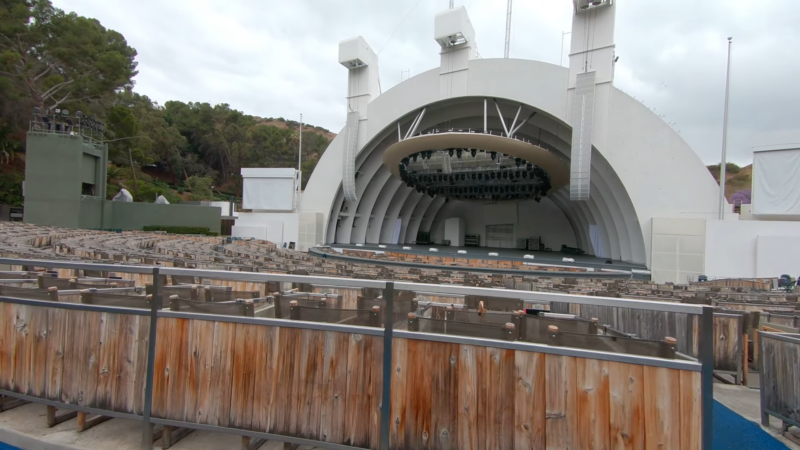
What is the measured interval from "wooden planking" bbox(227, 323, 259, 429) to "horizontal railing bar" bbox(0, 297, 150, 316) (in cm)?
85

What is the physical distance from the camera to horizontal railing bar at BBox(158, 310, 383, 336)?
2831mm

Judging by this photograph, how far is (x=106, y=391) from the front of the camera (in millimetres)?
3137

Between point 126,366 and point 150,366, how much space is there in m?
0.25

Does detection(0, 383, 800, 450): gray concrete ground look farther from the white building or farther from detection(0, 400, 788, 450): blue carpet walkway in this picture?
the white building

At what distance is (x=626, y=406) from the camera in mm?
2391

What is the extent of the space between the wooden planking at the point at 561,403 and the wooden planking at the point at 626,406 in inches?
8.6

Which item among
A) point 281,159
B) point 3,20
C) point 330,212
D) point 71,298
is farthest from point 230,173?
point 71,298

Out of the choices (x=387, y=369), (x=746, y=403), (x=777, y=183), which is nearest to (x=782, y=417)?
(x=746, y=403)

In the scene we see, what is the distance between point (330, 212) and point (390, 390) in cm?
2647

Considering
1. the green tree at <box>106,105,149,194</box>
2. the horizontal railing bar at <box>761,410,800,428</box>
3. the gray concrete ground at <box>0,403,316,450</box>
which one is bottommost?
the gray concrete ground at <box>0,403,316,450</box>

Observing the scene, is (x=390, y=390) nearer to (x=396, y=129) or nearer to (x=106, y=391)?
A: (x=106, y=391)

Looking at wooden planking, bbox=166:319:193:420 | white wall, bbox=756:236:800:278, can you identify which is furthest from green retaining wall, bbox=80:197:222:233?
white wall, bbox=756:236:800:278

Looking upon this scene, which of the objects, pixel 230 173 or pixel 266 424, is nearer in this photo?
pixel 266 424

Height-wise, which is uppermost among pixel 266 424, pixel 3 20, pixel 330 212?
pixel 3 20
